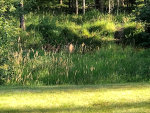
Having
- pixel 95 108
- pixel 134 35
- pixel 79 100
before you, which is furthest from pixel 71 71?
pixel 134 35

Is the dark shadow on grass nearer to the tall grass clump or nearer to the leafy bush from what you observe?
the tall grass clump

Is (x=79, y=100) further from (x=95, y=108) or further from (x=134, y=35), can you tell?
(x=134, y=35)

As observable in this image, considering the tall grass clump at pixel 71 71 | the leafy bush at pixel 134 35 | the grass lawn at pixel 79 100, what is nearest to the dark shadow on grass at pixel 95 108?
the grass lawn at pixel 79 100

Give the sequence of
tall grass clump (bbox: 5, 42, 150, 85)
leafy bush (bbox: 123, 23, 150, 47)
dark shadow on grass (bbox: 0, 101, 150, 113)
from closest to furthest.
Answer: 1. dark shadow on grass (bbox: 0, 101, 150, 113)
2. tall grass clump (bbox: 5, 42, 150, 85)
3. leafy bush (bbox: 123, 23, 150, 47)

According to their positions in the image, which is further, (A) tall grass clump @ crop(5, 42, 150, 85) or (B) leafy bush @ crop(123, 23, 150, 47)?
(B) leafy bush @ crop(123, 23, 150, 47)

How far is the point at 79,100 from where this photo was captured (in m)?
4.01

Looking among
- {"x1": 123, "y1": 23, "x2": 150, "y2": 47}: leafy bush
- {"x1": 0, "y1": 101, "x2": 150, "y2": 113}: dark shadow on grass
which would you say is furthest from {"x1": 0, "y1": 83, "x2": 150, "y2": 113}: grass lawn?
{"x1": 123, "y1": 23, "x2": 150, "y2": 47}: leafy bush

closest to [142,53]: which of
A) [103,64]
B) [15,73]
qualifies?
[103,64]

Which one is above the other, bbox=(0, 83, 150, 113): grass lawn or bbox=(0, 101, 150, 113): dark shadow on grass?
bbox=(0, 83, 150, 113): grass lawn

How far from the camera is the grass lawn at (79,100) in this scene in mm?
A: 3662

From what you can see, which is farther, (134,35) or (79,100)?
(134,35)

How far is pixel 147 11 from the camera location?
1029 centimetres

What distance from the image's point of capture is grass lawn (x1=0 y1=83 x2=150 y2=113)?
3662 millimetres

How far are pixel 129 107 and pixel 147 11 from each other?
716 centimetres
